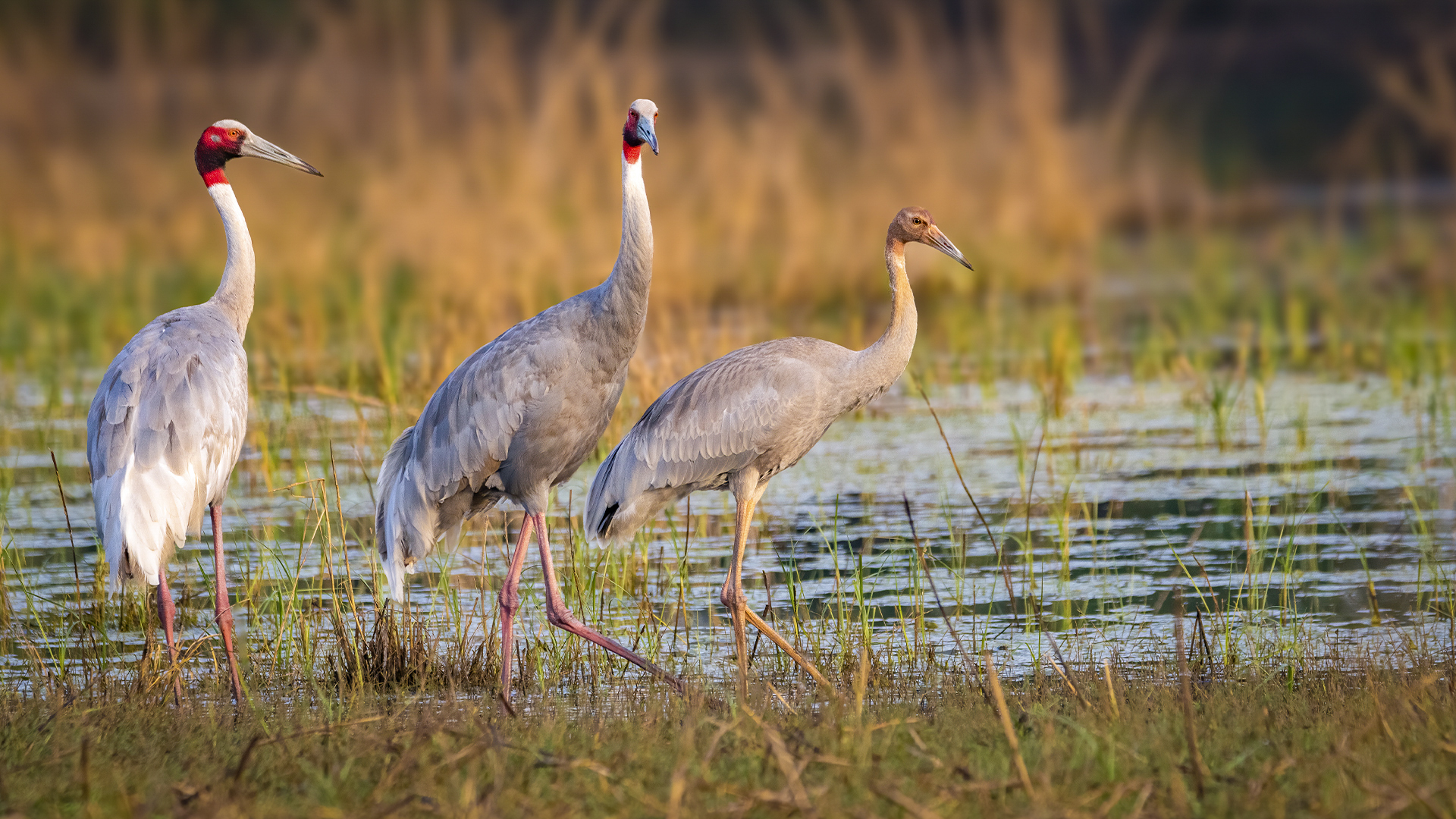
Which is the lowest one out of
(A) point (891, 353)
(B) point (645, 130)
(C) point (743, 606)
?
(C) point (743, 606)

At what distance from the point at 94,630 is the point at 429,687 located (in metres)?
1.34

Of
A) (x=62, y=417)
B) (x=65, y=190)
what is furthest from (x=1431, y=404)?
(x=65, y=190)

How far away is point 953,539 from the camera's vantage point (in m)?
6.64

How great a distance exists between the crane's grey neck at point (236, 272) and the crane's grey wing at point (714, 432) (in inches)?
53.5

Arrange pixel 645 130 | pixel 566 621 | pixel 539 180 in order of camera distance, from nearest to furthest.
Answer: pixel 566 621, pixel 645 130, pixel 539 180

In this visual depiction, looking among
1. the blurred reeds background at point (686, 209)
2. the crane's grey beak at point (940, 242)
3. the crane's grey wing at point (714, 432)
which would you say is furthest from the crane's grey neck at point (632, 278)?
the blurred reeds background at point (686, 209)

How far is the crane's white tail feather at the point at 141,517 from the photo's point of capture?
540 cm

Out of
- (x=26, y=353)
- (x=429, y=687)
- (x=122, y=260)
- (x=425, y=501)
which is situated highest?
(x=122, y=260)

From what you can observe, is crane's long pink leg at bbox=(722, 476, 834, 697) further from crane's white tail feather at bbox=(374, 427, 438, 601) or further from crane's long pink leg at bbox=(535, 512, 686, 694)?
crane's white tail feather at bbox=(374, 427, 438, 601)

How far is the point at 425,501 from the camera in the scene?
19.6 feet

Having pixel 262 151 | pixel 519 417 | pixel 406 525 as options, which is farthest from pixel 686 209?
pixel 519 417

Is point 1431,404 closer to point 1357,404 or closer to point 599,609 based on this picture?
point 1357,404

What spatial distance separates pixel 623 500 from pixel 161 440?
4.84ft

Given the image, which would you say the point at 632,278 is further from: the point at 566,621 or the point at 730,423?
the point at 566,621
